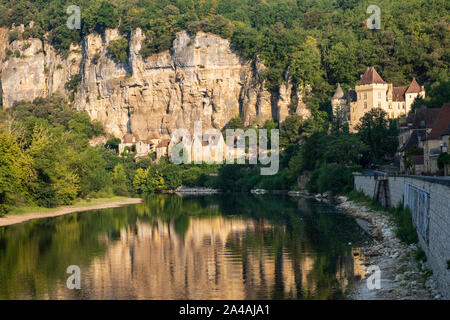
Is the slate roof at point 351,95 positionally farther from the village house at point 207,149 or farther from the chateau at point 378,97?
the village house at point 207,149

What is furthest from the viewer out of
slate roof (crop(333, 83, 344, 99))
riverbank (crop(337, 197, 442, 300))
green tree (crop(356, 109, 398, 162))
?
slate roof (crop(333, 83, 344, 99))

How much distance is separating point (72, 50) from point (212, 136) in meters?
37.5

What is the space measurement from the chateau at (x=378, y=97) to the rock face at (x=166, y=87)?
14.9 m

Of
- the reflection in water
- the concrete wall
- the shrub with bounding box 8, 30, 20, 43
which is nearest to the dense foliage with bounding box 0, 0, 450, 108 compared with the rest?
the shrub with bounding box 8, 30, 20, 43

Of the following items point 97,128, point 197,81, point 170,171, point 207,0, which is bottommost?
point 170,171

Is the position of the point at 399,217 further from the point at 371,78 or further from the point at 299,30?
the point at 299,30

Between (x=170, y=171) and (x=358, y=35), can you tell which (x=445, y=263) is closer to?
(x=170, y=171)

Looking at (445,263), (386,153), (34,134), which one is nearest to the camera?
(445,263)

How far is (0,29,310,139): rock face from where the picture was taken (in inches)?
3846

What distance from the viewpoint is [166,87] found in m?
103

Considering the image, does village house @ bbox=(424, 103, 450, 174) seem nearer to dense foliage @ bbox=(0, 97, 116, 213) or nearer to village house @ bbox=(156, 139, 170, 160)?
dense foliage @ bbox=(0, 97, 116, 213)

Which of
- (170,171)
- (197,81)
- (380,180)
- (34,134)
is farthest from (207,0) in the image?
(380,180)

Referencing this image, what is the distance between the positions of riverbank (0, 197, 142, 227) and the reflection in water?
72.8 inches

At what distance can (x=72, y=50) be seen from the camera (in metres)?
116
